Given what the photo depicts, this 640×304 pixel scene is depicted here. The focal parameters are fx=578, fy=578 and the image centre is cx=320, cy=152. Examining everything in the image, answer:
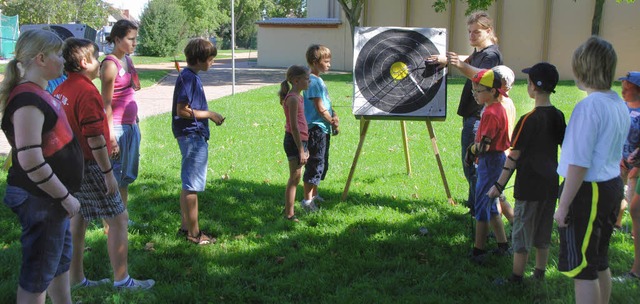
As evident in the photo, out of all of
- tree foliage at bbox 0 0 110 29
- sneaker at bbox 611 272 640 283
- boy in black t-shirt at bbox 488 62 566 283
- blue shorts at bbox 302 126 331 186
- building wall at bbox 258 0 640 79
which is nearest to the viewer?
boy in black t-shirt at bbox 488 62 566 283

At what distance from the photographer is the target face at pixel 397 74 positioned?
596cm

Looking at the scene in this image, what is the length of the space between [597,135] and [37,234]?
283cm

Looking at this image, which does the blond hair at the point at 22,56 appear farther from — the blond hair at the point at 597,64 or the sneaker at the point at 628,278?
the sneaker at the point at 628,278

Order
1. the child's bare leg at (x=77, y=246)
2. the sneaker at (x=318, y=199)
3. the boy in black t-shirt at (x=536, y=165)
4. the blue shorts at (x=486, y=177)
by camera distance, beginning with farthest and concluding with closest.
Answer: the sneaker at (x=318, y=199), the blue shorts at (x=486, y=177), the child's bare leg at (x=77, y=246), the boy in black t-shirt at (x=536, y=165)

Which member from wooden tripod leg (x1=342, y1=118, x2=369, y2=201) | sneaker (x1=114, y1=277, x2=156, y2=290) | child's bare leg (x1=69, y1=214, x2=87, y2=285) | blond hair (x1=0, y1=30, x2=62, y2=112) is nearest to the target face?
wooden tripod leg (x1=342, y1=118, x2=369, y2=201)

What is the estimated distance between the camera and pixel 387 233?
5141 mm

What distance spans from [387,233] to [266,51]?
29.3 metres

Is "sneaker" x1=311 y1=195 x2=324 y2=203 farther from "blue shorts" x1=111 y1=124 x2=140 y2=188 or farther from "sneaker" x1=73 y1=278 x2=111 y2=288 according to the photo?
"sneaker" x1=73 y1=278 x2=111 y2=288

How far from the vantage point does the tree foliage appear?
4016cm

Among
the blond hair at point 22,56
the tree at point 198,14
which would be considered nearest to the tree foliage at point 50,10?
the tree at point 198,14

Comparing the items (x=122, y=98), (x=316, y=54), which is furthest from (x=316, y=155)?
(x=122, y=98)

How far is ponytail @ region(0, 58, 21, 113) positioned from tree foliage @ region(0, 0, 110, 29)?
4163 centimetres

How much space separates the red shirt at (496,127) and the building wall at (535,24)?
2003 cm

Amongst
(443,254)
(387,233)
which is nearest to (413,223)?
(387,233)
